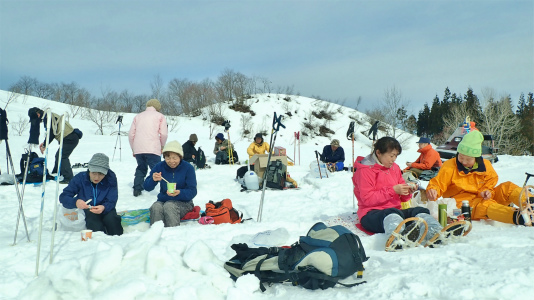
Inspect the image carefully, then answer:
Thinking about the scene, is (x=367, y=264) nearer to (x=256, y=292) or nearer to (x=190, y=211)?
(x=256, y=292)

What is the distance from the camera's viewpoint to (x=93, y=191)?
4.43 metres

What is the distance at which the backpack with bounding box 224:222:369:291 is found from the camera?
2430 mm

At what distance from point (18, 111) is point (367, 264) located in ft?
94.6

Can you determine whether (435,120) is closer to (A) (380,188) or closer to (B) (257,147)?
(B) (257,147)

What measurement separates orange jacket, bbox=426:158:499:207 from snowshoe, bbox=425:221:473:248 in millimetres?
1122

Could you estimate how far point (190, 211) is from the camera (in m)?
5.05

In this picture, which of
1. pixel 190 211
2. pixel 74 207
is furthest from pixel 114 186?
pixel 190 211

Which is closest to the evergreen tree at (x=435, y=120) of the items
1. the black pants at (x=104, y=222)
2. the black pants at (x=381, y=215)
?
the black pants at (x=381, y=215)

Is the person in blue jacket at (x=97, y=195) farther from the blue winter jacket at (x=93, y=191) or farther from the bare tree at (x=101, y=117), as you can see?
the bare tree at (x=101, y=117)

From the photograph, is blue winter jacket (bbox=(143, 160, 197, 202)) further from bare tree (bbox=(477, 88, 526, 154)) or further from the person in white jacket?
bare tree (bbox=(477, 88, 526, 154))

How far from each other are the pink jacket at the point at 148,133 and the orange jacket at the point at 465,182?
4.94m

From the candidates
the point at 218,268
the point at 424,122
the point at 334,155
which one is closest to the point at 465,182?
the point at 218,268

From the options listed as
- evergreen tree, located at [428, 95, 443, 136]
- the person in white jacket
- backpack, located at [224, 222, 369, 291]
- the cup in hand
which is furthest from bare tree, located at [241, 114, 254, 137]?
evergreen tree, located at [428, 95, 443, 136]

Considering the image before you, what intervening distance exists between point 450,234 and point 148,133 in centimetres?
551
